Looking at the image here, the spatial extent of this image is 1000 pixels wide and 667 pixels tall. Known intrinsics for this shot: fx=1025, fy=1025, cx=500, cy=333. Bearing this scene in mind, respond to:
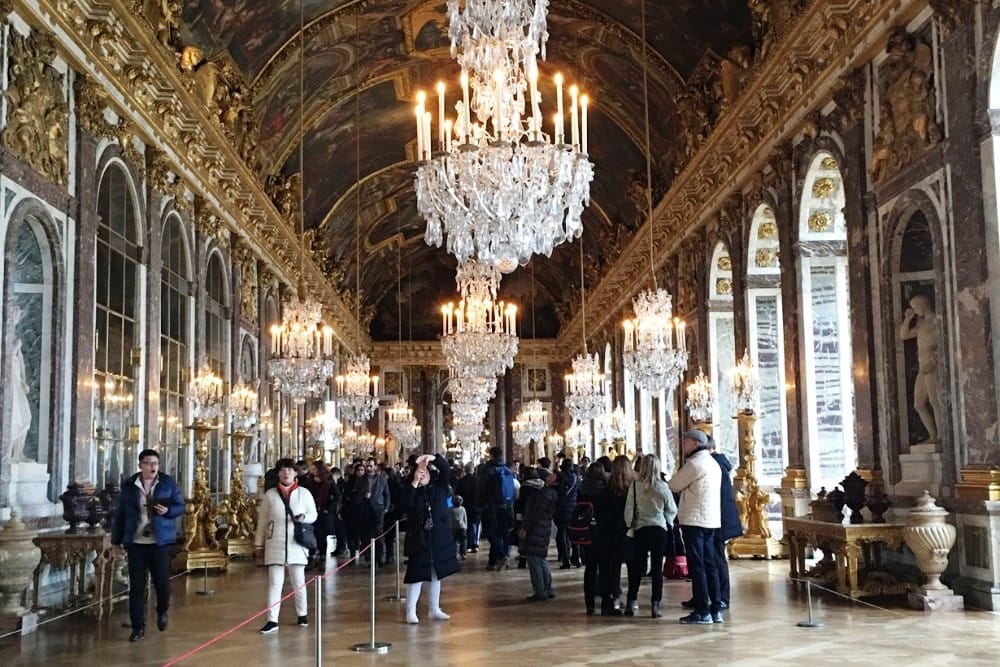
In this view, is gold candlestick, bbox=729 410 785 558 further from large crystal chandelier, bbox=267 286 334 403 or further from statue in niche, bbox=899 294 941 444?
large crystal chandelier, bbox=267 286 334 403

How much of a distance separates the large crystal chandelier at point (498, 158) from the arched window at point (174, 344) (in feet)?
25.5

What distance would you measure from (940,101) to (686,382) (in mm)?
10778

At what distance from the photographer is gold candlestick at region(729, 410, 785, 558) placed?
13617mm

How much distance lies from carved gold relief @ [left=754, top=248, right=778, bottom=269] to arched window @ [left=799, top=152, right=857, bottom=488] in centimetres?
226

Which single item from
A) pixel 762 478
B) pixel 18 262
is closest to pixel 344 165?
pixel 762 478

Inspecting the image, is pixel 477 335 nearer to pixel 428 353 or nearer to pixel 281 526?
pixel 281 526

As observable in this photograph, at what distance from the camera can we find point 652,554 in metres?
8.91

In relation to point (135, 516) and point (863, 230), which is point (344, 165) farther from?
point (135, 516)

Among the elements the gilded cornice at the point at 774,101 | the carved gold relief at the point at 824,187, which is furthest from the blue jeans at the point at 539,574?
the carved gold relief at the point at 824,187

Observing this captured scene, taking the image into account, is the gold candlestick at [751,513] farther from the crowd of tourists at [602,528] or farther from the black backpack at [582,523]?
the black backpack at [582,523]

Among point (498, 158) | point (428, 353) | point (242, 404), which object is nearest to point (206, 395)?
point (242, 404)

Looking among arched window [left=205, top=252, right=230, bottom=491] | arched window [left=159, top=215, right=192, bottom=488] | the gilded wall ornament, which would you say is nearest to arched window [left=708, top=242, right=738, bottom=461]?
the gilded wall ornament

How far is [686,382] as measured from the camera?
65.0ft

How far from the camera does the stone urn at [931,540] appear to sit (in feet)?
28.7
